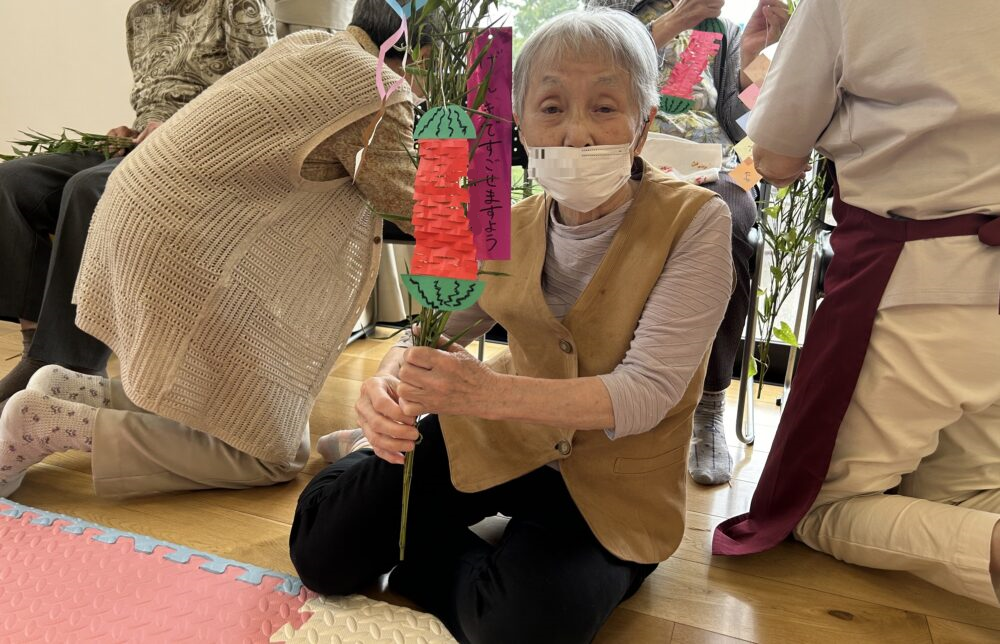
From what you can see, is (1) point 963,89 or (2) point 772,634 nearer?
(1) point 963,89

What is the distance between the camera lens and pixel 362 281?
1604 millimetres

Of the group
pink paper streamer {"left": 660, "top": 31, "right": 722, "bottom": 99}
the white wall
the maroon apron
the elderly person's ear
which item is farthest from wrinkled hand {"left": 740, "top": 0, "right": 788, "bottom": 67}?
the white wall

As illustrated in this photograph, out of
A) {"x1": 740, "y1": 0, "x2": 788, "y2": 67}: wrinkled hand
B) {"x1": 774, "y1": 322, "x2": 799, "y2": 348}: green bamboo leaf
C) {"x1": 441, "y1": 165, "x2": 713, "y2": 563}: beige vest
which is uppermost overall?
{"x1": 740, "y1": 0, "x2": 788, "y2": 67}: wrinkled hand

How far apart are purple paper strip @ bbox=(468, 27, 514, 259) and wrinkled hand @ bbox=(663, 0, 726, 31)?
1.03 metres

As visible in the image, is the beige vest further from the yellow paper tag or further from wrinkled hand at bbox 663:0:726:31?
wrinkled hand at bbox 663:0:726:31

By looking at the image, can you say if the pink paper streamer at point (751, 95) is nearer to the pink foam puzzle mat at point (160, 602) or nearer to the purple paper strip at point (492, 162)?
the purple paper strip at point (492, 162)

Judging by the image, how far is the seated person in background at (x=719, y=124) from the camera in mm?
1556

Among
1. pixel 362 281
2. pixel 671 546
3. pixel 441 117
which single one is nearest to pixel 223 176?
pixel 362 281

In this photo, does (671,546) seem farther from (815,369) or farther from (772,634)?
(815,369)

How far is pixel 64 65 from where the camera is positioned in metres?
2.96

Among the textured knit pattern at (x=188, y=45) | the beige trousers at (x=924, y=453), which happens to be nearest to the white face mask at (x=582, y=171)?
the beige trousers at (x=924, y=453)

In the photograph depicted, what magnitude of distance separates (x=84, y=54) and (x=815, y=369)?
3147mm

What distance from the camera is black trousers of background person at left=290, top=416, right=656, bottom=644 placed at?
1.01 metres

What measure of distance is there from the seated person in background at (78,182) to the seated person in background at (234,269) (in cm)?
23
